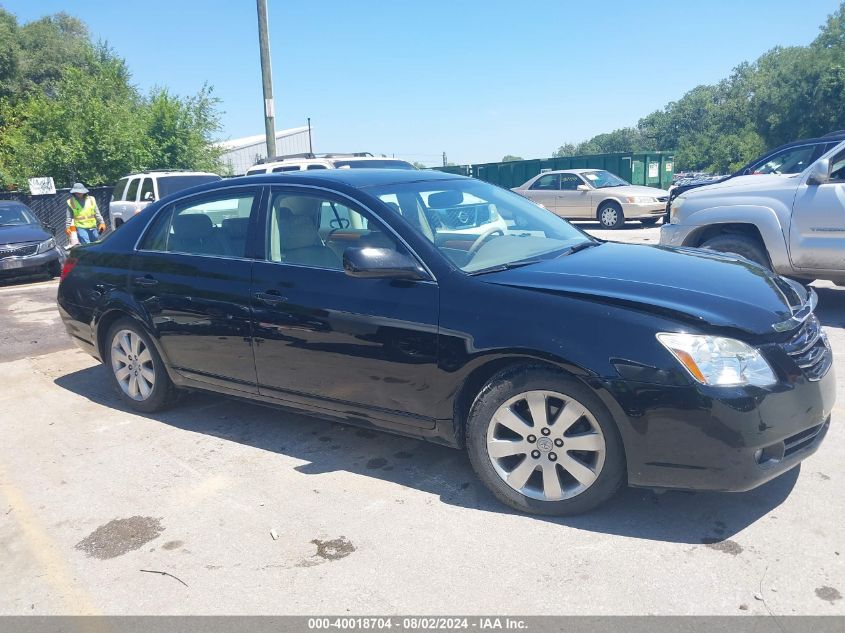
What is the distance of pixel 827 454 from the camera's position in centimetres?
403

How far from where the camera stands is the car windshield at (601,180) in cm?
1884

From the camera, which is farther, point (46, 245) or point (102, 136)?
point (102, 136)

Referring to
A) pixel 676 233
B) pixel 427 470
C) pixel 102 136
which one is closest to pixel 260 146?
pixel 102 136

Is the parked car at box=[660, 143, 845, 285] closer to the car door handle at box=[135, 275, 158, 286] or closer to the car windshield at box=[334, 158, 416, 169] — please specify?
the car door handle at box=[135, 275, 158, 286]

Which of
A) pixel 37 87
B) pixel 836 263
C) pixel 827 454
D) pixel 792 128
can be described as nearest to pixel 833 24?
pixel 792 128

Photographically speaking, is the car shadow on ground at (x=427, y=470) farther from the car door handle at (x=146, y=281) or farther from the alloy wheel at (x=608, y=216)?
the alloy wheel at (x=608, y=216)

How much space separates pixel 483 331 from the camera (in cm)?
350

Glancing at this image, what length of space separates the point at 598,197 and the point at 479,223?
14.6 m

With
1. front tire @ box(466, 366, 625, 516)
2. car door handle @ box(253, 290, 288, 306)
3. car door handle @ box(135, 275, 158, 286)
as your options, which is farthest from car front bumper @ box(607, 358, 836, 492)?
car door handle @ box(135, 275, 158, 286)

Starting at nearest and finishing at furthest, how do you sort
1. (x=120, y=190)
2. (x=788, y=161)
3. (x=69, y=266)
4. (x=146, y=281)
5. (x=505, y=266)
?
(x=505, y=266) < (x=146, y=281) < (x=69, y=266) < (x=788, y=161) < (x=120, y=190)

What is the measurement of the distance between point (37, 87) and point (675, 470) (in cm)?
3781

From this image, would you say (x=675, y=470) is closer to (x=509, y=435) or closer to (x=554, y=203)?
(x=509, y=435)

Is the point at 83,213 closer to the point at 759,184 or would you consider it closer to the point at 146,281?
the point at 146,281

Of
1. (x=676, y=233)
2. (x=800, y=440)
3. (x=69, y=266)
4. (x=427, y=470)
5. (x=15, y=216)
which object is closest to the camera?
(x=800, y=440)
